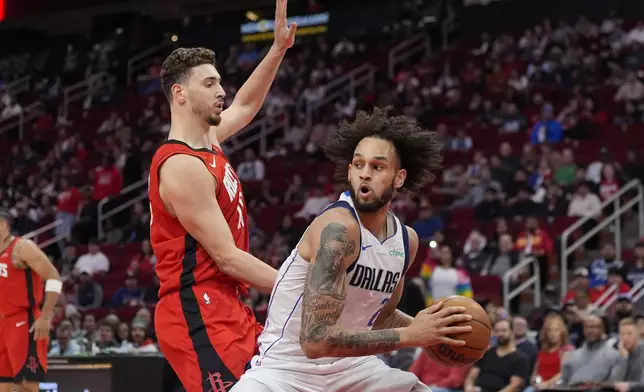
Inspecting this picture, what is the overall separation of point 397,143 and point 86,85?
24.4 metres

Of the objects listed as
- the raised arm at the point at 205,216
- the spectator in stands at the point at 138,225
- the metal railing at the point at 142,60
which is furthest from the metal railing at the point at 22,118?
the raised arm at the point at 205,216

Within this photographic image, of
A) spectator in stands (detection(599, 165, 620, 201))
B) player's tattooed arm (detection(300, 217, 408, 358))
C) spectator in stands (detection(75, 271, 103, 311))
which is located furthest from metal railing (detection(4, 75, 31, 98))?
player's tattooed arm (detection(300, 217, 408, 358))

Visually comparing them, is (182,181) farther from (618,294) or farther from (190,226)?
(618,294)

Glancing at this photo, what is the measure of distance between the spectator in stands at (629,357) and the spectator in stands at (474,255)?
4752 mm

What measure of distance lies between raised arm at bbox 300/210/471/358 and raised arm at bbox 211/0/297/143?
156 centimetres

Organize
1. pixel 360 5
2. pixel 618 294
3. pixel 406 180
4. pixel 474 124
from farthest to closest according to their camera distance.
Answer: pixel 360 5 → pixel 474 124 → pixel 618 294 → pixel 406 180

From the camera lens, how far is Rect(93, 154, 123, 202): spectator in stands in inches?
837

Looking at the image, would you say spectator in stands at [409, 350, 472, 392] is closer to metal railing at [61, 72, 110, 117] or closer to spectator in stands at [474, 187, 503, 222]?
spectator in stands at [474, 187, 503, 222]

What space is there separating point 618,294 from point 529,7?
1204cm

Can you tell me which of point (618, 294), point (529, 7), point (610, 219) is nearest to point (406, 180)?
point (618, 294)

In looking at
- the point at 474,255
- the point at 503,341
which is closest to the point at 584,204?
the point at 474,255

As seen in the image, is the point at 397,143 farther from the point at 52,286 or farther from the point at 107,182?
the point at 107,182

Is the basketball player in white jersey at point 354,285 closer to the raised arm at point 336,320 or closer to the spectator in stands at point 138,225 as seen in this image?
the raised arm at point 336,320

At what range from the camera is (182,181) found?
4738mm
